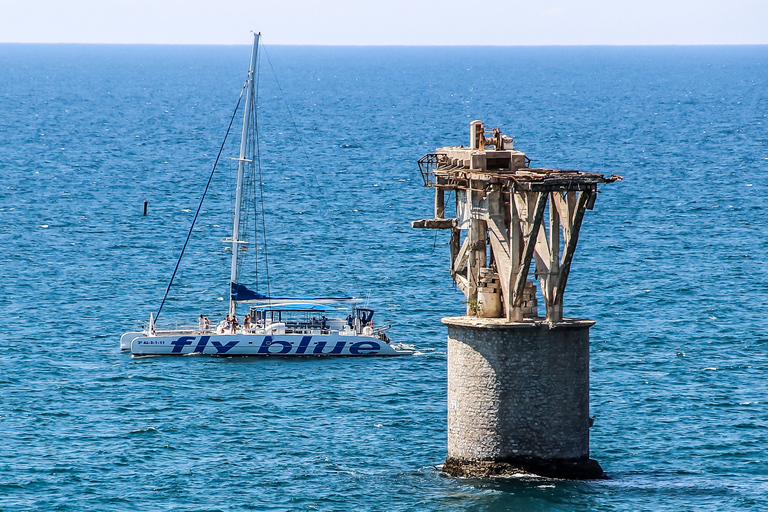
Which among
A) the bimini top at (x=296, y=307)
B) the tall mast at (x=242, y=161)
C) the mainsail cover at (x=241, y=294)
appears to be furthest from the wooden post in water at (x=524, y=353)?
the tall mast at (x=242, y=161)

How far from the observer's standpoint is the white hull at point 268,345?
75.2 meters

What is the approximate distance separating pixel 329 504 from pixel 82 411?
62.5 ft

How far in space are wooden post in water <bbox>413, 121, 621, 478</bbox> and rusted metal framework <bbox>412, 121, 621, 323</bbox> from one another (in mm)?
46

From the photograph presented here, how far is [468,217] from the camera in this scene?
1973 inches

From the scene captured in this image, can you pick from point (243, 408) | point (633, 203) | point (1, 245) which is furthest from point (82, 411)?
point (633, 203)

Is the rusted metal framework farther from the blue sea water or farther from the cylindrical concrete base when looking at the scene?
the blue sea water

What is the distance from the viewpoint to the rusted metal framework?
4647 cm

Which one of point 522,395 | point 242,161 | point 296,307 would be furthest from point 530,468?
point 242,161

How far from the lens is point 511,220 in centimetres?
4769

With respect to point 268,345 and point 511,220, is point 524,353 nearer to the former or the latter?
point 511,220

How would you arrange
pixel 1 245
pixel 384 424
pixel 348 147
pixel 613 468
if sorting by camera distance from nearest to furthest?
1. pixel 613 468
2. pixel 384 424
3. pixel 1 245
4. pixel 348 147

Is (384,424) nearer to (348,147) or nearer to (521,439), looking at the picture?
(521,439)

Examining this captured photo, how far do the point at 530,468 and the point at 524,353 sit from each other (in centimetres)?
419

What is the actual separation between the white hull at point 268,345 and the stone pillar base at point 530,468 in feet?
87.4
